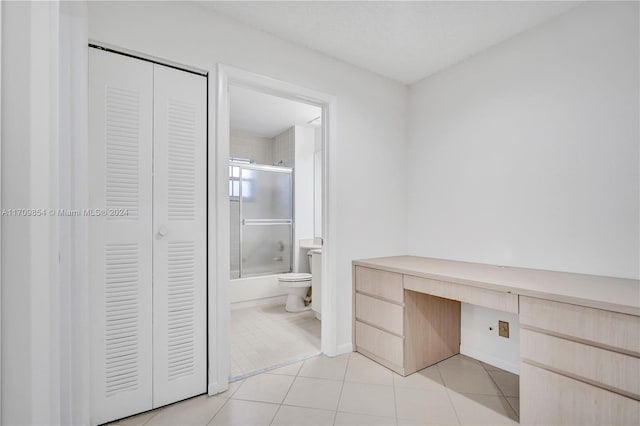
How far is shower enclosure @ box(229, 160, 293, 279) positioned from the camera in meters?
3.96

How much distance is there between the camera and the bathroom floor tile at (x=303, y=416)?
162cm

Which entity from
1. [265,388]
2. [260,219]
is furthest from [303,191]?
[265,388]

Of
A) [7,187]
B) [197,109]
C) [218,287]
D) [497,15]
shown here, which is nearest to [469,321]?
[218,287]

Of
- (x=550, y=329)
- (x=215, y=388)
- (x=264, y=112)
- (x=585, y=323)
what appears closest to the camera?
(x=585, y=323)

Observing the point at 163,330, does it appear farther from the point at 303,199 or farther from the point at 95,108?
the point at 303,199

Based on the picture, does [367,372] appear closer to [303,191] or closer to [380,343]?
[380,343]

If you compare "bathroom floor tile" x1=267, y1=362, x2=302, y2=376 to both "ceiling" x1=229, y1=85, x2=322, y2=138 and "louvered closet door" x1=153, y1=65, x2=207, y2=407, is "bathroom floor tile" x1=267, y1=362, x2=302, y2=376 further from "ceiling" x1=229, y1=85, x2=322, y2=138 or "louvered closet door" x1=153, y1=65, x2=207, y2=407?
"ceiling" x1=229, y1=85, x2=322, y2=138

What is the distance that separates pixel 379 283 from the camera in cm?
227

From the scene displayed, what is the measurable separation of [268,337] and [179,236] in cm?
146

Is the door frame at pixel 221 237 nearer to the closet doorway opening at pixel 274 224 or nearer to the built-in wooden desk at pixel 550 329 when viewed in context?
the closet doorway opening at pixel 274 224

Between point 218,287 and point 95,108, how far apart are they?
1.17 meters

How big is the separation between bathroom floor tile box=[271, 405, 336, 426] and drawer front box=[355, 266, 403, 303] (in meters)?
0.84

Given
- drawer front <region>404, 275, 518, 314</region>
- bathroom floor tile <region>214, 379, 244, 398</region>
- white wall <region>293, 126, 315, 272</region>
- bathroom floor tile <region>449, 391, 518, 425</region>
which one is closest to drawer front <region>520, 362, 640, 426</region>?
bathroom floor tile <region>449, 391, 518, 425</region>

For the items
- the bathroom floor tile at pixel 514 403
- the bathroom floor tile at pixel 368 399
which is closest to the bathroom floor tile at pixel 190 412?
the bathroom floor tile at pixel 368 399
